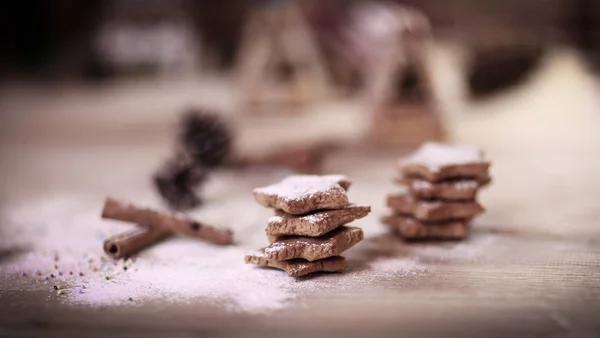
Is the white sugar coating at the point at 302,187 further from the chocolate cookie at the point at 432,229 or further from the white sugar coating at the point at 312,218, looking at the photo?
the chocolate cookie at the point at 432,229

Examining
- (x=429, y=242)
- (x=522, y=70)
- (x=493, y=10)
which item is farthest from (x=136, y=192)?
(x=493, y=10)

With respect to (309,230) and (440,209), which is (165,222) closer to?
(309,230)

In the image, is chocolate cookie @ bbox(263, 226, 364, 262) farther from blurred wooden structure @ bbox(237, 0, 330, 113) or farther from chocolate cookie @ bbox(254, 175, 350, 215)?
blurred wooden structure @ bbox(237, 0, 330, 113)

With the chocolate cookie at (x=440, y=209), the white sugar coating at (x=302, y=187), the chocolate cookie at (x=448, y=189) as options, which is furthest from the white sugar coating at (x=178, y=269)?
the white sugar coating at (x=302, y=187)

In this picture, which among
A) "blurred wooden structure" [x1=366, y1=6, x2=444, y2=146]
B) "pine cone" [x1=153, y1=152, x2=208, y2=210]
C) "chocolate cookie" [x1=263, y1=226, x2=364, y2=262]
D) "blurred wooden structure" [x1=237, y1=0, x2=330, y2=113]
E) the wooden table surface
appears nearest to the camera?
the wooden table surface

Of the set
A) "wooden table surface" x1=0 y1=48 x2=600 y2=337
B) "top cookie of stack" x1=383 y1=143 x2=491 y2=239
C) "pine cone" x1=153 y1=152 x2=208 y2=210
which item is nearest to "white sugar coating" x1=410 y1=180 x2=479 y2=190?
"top cookie of stack" x1=383 y1=143 x2=491 y2=239

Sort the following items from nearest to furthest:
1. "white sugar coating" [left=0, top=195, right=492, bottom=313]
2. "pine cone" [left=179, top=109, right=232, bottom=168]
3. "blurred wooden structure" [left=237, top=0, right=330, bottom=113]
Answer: "white sugar coating" [left=0, top=195, right=492, bottom=313] → "pine cone" [left=179, top=109, right=232, bottom=168] → "blurred wooden structure" [left=237, top=0, right=330, bottom=113]
